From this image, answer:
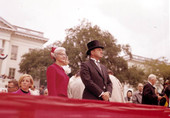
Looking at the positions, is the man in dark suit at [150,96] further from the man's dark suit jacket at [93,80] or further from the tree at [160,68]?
the tree at [160,68]

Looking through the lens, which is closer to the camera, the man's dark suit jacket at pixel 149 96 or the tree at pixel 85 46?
the man's dark suit jacket at pixel 149 96

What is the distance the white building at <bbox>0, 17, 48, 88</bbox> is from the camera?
1308 inches

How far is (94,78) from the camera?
2.60 meters

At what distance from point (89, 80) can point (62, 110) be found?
1524 millimetres

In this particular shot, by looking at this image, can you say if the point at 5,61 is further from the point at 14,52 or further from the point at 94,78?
the point at 94,78

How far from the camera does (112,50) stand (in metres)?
21.8

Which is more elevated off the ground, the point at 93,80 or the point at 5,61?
the point at 5,61

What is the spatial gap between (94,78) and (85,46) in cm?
1921

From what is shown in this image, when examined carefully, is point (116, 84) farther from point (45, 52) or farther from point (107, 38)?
point (45, 52)

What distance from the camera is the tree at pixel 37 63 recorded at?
26453mm

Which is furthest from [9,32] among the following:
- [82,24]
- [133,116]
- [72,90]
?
[133,116]

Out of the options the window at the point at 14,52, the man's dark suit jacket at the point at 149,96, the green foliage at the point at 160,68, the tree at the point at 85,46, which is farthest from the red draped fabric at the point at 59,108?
the window at the point at 14,52

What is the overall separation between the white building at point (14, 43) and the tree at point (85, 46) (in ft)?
50.7

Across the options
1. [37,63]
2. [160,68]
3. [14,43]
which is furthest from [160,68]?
[14,43]
